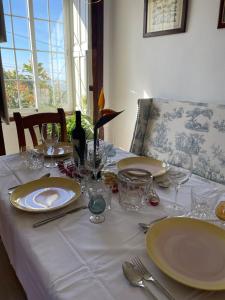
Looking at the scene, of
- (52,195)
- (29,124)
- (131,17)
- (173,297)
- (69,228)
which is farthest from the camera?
(131,17)

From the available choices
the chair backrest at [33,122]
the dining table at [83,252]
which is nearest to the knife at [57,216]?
the dining table at [83,252]

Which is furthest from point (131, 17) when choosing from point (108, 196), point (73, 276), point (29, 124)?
point (73, 276)

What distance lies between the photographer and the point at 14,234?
72cm

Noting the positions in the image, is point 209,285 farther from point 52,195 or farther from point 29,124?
point 29,124

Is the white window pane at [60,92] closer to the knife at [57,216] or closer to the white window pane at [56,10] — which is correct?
the white window pane at [56,10]

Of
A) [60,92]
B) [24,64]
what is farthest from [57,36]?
[60,92]

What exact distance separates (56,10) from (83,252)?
2.94 meters

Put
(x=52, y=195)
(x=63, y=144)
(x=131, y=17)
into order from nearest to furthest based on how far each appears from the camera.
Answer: (x=52, y=195) < (x=63, y=144) < (x=131, y=17)

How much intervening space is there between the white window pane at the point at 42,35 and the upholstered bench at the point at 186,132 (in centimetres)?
162

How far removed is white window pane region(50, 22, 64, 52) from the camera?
2808mm

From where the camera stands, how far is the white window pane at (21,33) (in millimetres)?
2580

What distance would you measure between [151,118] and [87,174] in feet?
3.64

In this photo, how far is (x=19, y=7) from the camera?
2545 mm

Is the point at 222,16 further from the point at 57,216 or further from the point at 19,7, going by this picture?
the point at 19,7
